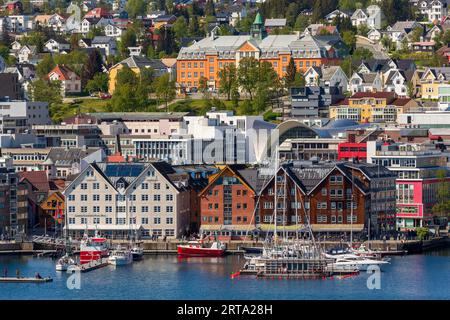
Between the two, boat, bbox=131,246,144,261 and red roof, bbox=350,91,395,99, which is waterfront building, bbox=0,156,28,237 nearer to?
boat, bbox=131,246,144,261

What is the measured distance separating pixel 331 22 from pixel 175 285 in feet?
177

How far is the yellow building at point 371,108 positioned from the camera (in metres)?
58.8

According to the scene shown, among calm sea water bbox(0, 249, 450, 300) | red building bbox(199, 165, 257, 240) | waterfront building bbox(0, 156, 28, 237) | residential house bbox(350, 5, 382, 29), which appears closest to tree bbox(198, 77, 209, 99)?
residential house bbox(350, 5, 382, 29)

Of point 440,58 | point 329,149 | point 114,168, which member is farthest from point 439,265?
point 440,58

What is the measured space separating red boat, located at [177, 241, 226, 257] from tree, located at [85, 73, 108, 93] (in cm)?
3477

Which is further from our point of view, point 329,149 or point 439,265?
point 329,149

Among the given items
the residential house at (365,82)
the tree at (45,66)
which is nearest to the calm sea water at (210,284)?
the residential house at (365,82)

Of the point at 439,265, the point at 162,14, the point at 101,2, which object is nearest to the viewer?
the point at 439,265

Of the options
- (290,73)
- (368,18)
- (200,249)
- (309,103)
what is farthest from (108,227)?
(368,18)

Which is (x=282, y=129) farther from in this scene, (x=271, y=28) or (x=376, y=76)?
(x=271, y=28)

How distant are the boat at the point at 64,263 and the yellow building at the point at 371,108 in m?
27.0

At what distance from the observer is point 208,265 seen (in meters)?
33.0

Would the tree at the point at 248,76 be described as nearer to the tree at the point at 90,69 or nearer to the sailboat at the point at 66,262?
the tree at the point at 90,69

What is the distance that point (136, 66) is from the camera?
72.1 m
